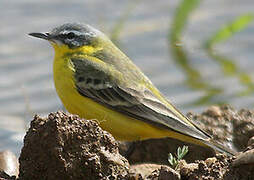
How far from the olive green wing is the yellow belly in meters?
0.05

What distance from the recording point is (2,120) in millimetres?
10398

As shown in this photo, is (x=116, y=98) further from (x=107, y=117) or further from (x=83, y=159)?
(x=83, y=159)

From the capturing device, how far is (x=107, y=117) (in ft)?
25.7

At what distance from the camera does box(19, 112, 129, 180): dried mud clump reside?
573cm

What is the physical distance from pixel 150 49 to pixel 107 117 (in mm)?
4912

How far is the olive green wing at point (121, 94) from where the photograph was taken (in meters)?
7.70

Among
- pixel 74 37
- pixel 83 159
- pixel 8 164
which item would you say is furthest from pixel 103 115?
pixel 83 159

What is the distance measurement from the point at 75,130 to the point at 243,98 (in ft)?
17.4

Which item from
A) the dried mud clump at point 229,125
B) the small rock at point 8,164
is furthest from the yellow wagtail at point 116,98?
the small rock at point 8,164

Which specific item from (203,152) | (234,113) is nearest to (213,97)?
(234,113)

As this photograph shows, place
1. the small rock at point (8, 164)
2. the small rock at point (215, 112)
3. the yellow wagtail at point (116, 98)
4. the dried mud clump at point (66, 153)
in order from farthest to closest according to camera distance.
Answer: the small rock at point (215, 112) < the yellow wagtail at point (116, 98) < the small rock at point (8, 164) < the dried mud clump at point (66, 153)

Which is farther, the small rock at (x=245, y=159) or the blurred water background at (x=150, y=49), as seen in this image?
the blurred water background at (x=150, y=49)

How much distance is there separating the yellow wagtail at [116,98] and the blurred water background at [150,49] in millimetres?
1643

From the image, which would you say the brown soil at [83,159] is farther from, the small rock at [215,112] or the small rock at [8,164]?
the small rock at [215,112]
